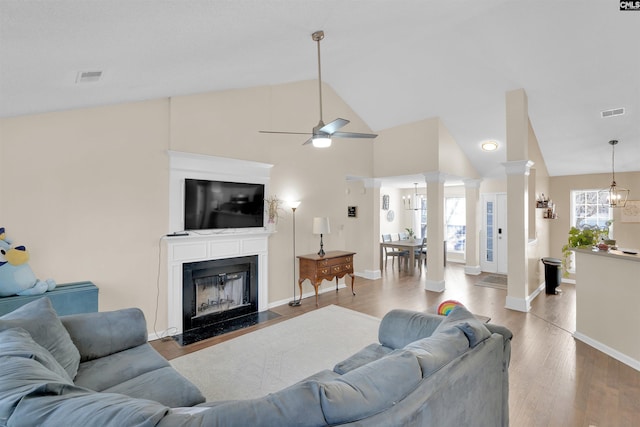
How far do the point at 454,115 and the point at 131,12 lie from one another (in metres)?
5.46

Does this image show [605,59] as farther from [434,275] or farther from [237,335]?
[237,335]

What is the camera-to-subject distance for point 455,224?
950 cm

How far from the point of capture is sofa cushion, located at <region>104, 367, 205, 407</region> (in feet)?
5.71

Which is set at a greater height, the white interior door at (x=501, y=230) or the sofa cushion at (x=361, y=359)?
the white interior door at (x=501, y=230)

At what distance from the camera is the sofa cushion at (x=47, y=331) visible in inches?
70.2

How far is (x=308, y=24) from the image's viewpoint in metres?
2.82

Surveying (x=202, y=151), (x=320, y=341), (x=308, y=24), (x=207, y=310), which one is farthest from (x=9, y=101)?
(x=320, y=341)

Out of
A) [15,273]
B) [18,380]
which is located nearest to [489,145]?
[18,380]

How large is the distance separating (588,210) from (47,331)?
8.94m

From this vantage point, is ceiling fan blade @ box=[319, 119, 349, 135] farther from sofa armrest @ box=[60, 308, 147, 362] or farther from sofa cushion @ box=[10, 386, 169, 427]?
sofa cushion @ box=[10, 386, 169, 427]

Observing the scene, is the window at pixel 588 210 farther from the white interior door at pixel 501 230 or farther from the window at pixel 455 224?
the window at pixel 455 224

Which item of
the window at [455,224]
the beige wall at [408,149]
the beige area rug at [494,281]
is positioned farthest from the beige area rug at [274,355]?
the window at [455,224]

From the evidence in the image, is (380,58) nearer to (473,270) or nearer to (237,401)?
(237,401)

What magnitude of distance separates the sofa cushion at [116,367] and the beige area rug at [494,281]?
6.33 m
